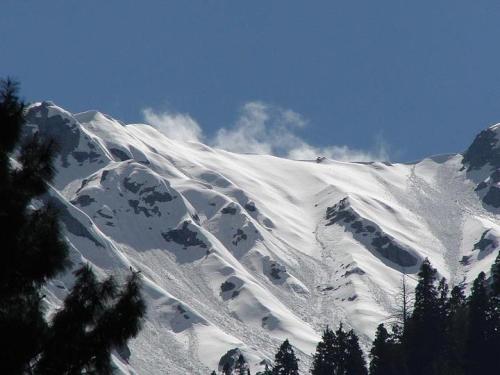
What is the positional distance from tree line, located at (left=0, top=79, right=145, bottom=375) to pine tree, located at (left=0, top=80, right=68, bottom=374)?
0.06 feet

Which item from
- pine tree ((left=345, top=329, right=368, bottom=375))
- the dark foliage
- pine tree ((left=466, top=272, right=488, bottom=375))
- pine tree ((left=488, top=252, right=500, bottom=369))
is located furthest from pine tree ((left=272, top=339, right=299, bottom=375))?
pine tree ((left=488, top=252, right=500, bottom=369))

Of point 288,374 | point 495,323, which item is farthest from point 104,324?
point 288,374

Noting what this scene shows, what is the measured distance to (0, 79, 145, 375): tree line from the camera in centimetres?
2072

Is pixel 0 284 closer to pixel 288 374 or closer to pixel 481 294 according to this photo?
pixel 481 294

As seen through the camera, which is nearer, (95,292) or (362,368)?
(95,292)

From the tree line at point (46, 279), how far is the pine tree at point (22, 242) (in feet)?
0.06

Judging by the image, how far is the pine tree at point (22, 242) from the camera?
19500 millimetres

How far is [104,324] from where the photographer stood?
843 inches

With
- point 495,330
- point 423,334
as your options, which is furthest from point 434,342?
point 495,330

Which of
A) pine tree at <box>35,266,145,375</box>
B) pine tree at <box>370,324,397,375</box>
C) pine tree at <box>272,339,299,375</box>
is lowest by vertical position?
pine tree at <box>35,266,145,375</box>

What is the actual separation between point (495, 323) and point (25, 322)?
67051mm

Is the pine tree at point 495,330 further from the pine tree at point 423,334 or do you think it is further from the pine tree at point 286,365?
the pine tree at point 286,365

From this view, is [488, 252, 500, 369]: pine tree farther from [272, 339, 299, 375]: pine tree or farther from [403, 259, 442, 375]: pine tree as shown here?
[272, 339, 299, 375]: pine tree

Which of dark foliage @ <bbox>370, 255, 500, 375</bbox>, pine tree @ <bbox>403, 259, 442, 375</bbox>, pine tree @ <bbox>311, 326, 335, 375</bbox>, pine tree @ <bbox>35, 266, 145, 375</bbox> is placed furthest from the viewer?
pine tree @ <bbox>311, 326, 335, 375</bbox>
